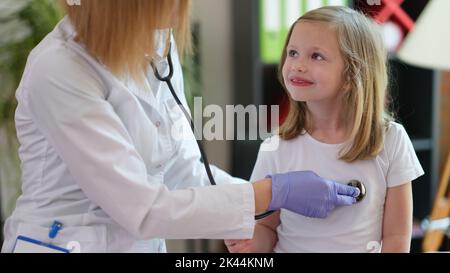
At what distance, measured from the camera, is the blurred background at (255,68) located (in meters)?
1.00

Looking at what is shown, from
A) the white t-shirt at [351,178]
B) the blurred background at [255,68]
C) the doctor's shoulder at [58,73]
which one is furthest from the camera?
the blurred background at [255,68]

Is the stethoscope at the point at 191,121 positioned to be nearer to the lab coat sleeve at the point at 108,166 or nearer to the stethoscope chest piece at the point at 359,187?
the stethoscope chest piece at the point at 359,187

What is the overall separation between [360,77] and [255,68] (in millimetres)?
449

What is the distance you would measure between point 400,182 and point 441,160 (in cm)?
46

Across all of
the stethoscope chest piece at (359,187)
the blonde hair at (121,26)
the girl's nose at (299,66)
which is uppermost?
the blonde hair at (121,26)

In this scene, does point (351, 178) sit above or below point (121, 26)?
below

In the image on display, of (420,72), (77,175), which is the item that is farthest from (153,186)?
(420,72)

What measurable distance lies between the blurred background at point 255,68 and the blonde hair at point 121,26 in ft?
0.53

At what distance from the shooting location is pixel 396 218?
0.85 meters

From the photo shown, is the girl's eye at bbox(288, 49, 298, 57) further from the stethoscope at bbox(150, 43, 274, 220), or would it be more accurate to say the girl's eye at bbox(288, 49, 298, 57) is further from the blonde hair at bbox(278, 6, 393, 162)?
the stethoscope at bbox(150, 43, 274, 220)

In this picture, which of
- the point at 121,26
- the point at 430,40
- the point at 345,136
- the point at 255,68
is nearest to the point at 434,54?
the point at 430,40

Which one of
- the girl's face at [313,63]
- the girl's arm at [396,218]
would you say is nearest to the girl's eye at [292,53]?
the girl's face at [313,63]

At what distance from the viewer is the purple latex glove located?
0.80 meters

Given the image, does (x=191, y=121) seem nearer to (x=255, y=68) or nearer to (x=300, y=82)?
(x=300, y=82)
